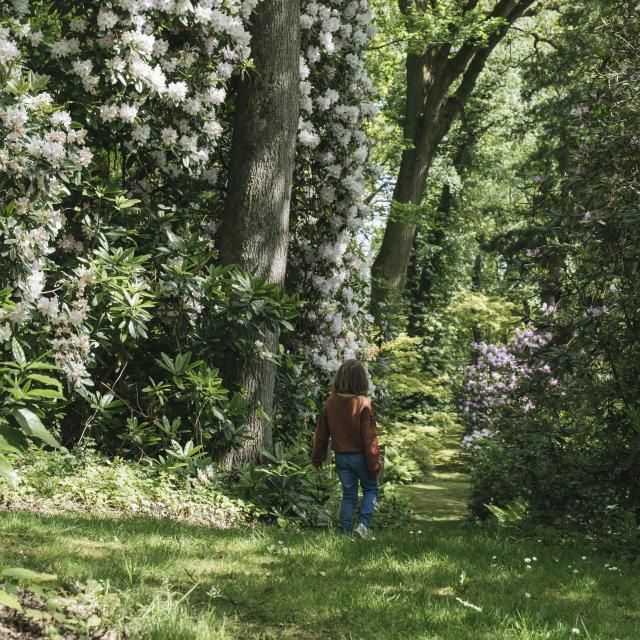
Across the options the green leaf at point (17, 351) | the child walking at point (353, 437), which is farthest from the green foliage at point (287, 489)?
the green leaf at point (17, 351)

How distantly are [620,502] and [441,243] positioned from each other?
61.9ft

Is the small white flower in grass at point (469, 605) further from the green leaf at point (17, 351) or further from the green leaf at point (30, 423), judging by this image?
the green leaf at point (17, 351)

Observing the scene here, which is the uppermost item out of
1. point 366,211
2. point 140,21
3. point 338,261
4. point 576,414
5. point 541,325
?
point 140,21

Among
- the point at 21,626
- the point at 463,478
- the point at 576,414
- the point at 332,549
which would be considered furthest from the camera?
the point at 463,478

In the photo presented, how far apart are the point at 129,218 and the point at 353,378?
9.18ft

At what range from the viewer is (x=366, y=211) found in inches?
386

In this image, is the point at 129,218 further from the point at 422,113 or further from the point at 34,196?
the point at 422,113

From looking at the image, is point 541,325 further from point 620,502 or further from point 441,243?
point 441,243

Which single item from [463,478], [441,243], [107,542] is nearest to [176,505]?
[107,542]

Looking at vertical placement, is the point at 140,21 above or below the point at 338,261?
above

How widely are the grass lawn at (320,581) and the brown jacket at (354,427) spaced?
0.73 meters

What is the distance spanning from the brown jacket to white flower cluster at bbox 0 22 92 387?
2178mm

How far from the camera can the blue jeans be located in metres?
6.41

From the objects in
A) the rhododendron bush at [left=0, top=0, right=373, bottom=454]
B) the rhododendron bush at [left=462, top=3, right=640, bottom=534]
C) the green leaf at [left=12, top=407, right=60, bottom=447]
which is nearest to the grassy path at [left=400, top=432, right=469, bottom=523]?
the rhododendron bush at [left=462, top=3, right=640, bottom=534]
